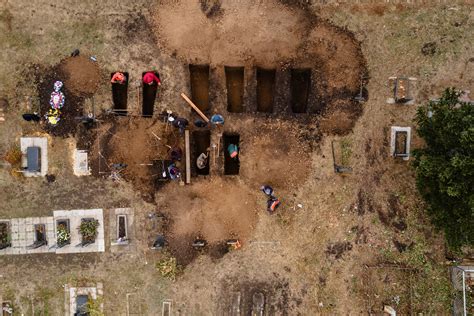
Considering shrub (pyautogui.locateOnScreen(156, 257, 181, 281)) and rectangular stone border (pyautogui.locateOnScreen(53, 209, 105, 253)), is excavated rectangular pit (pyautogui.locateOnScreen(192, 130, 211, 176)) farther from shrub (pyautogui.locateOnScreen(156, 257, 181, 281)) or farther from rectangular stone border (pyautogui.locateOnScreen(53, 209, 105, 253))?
rectangular stone border (pyautogui.locateOnScreen(53, 209, 105, 253))

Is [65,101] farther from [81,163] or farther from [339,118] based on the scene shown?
[339,118]

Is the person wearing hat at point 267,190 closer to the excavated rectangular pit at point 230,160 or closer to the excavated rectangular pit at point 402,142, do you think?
the excavated rectangular pit at point 230,160

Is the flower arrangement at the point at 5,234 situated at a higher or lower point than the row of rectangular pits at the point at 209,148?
lower

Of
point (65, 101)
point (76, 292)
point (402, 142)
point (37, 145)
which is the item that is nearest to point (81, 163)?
point (37, 145)

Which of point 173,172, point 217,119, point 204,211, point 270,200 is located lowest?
point 204,211

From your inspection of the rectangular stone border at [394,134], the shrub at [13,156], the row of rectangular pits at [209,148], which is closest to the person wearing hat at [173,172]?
the row of rectangular pits at [209,148]

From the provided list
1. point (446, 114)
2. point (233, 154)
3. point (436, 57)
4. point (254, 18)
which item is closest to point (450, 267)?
point (446, 114)
